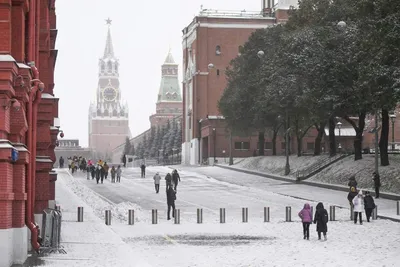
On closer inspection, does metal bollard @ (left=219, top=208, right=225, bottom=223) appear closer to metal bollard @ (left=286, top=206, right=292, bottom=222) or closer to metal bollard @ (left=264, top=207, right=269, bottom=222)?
metal bollard @ (left=264, top=207, right=269, bottom=222)

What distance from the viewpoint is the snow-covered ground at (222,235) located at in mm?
23047

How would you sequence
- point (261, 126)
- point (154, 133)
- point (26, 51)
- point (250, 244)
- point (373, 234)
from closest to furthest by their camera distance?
1. point (26, 51)
2. point (250, 244)
3. point (373, 234)
4. point (261, 126)
5. point (154, 133)

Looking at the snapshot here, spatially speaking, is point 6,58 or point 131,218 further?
point 131,218

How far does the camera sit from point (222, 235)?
3038 cm

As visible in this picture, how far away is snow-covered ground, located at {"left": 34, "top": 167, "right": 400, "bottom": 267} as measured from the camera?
2305 centimetres

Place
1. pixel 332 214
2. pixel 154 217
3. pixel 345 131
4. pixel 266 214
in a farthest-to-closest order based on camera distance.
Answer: pixel 345 131 < pixel 332 214 < pixel 266 214 < pixel 154 217

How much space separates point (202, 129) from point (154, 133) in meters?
49.4

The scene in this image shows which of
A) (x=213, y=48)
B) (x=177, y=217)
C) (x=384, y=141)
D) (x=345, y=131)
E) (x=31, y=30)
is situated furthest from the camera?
(x=213, y=48)

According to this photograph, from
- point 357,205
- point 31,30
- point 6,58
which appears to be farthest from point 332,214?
point 6,58

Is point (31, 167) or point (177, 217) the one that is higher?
point (31, 167)

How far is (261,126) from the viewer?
78.9 meters

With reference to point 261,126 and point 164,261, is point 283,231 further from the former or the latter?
point 261,126

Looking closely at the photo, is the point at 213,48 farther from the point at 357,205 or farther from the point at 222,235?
the point at 222,235

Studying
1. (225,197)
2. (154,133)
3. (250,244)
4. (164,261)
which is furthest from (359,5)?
(154,133)
